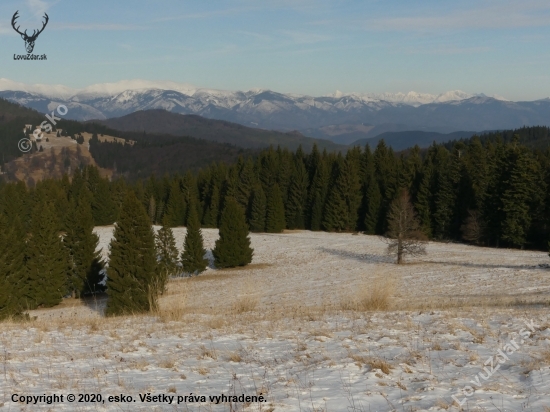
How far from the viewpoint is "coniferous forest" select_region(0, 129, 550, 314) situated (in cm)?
3553

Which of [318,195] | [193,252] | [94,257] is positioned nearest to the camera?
[94,257]

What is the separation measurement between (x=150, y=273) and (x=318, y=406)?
23995mm

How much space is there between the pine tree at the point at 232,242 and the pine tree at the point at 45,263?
1479cm

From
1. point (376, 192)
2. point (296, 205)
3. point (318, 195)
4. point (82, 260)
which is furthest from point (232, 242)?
point (296, 205)

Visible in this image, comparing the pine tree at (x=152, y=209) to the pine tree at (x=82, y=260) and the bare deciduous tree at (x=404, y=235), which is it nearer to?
the pine tree at (x=82, y=260)

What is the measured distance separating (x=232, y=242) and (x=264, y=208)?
3033 centimetres

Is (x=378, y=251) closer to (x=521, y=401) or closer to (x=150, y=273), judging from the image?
(x=150, y=273)

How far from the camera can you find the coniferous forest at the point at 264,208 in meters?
35.5

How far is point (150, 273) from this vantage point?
2922 centimetres

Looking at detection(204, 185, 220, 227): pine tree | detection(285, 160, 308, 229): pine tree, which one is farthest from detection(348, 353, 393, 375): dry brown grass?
detection(204, 185, 220, 227): pine tree

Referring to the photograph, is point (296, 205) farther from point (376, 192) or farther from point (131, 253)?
point (131, 253)

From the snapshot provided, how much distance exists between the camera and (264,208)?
262ft

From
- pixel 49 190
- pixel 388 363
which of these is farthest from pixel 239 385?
pixel 49 190

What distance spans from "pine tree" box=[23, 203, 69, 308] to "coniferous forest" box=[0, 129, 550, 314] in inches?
3.0
